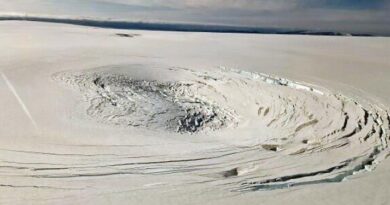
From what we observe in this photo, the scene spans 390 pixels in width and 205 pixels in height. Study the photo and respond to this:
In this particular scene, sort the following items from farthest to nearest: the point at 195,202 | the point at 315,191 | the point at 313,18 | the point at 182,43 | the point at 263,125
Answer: the point at 313,18, the point at 182,43, the point at 263,125, the point at 315,191, the point at 195,202

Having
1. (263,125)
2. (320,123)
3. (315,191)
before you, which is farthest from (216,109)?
(315,191)

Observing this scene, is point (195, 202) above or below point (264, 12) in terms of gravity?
below

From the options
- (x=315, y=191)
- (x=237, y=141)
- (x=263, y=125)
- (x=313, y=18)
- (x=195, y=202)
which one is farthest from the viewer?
(x=313, y=18)

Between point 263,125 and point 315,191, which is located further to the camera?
point 263,125

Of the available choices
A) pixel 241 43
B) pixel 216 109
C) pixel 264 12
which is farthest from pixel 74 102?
pixel 264 12

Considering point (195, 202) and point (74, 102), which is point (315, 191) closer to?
point (195, 202)

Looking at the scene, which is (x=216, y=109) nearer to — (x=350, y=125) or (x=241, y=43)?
(x=350, y=125)
